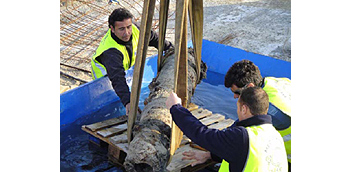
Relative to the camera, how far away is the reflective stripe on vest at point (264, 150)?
9.41ft

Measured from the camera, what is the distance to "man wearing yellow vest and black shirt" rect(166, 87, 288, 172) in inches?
113

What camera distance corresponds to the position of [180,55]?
379cm

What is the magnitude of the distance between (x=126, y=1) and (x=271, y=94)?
28.9 feet

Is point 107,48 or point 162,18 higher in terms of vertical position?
point 162,18

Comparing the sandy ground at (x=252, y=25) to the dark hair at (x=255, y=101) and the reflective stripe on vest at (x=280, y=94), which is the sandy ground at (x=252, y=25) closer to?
the reflective stripe on vest at (x=280, y=94)

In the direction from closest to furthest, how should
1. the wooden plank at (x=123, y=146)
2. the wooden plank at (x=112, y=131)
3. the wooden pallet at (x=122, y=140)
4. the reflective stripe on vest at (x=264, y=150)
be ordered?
the reflective stripe on vest at (x=264, y=150)
the wooden pallet at (x=122, y=140)
the wooden plank at (x=123, y=146)
the wooden plank at (x=112, y=131)

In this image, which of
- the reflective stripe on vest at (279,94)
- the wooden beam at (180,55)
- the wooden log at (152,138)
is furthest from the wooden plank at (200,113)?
the reflective stripe on vest at (279,94)

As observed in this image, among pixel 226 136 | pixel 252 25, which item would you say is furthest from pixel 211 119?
pixel 252 25

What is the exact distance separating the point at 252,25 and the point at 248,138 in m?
8.80

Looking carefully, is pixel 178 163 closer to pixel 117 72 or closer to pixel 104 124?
pixel 104 124

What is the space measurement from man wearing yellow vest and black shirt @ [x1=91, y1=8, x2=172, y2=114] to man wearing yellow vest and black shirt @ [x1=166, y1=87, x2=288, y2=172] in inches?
67.8

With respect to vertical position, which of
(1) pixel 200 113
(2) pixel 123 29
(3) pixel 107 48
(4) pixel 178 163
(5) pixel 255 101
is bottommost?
(4) pixel 178 163

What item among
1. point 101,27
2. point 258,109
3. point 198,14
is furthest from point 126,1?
point 258,109

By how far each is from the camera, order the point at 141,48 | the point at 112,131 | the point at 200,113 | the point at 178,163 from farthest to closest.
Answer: the point at 200,113 → the point at 112,131 → the point at 178,163 → the point at 141,48
